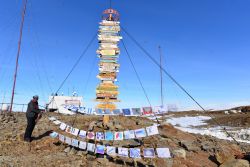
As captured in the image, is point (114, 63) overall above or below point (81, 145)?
above

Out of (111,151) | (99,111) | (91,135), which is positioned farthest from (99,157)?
(99,111)

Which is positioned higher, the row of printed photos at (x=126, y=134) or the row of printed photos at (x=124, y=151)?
the row of printed photos at (x=126, y=134)

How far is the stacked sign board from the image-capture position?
56.0 ft

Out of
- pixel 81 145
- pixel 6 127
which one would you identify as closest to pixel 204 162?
pixel 81 145

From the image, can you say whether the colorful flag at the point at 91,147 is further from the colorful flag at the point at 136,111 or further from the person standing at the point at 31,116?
the person standing at the point at 31,116

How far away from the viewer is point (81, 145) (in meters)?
12.8

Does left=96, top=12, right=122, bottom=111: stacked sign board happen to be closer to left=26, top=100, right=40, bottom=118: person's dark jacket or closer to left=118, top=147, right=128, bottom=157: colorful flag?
left=26, top=100, right=40, bottom=118: person's dark jacket

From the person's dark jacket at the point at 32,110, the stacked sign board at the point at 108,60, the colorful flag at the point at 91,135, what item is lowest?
the colorful flag at the point at 91,135

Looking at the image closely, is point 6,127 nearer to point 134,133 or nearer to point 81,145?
point 81,145

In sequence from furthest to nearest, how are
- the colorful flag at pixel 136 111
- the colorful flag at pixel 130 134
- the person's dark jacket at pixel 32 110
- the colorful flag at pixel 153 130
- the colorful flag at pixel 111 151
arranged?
the person's dark jacket at pixel 32 110 < the colorful flag at pixel 136 111 < the colorful flag at pixel 111 151 < the colorful flag at pixel 130 134 < the colorful flag at pixel 153 130

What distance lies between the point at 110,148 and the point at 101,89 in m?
5.67

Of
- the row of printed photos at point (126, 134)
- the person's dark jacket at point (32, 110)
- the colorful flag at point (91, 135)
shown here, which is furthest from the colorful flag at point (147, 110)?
the person's dark jacket at point (32, 110)

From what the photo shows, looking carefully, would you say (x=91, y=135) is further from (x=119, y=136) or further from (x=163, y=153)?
(x=163, y=153)

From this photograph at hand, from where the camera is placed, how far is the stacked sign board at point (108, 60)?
17.1m
